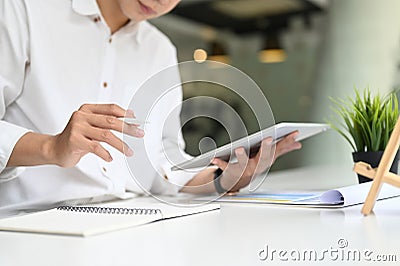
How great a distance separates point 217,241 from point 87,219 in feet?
0.81

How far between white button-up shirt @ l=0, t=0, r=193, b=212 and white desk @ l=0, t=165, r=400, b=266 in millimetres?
297

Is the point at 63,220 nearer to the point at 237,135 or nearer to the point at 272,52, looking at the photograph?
the point at 237,135

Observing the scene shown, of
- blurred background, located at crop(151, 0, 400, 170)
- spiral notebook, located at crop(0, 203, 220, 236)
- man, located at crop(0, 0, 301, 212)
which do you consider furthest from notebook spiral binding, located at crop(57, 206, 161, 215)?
Result: blurred background, located at crop(151, 0, 400, 170)

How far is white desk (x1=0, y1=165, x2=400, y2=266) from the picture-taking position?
1.90 ft

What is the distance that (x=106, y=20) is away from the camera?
53.8 inches

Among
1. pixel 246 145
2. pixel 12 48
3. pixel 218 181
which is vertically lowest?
pixel 218 181

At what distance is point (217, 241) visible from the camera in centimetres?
68

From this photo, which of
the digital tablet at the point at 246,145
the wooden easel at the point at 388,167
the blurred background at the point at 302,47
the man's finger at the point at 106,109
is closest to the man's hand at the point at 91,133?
the man's finger at the point at 106,109

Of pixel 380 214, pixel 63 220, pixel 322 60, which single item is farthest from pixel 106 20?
pixel 322 60

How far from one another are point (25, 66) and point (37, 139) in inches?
11.7

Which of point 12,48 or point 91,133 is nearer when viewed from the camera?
point 91,133

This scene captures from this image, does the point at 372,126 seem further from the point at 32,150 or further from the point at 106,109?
the point at 32,150

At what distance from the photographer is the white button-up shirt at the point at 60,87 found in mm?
1161

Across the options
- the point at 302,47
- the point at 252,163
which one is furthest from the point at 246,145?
the point at 302,47
